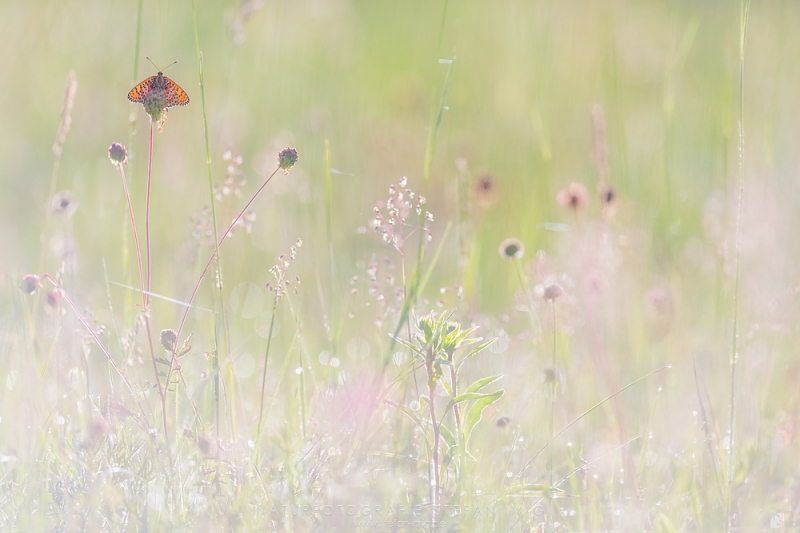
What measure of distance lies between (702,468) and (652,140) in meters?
2.99

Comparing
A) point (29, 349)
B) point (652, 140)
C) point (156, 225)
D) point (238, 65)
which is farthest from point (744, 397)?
point (238, 65)

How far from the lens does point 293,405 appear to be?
158 cm

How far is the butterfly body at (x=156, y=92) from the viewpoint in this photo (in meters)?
1.34

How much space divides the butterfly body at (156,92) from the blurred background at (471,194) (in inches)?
6.5

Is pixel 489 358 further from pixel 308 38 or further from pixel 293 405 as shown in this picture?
pixel 308 38

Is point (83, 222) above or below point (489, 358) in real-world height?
above

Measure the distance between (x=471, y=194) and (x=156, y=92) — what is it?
3.84ft

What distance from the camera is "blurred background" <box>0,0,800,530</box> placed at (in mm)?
1778

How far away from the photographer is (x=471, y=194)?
91.2 inches

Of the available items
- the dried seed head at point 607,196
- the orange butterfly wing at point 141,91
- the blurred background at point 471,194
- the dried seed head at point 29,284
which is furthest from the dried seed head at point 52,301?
the dried seed head at point 607,196

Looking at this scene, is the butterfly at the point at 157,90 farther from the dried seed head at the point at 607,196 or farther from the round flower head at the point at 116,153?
the dried seed head at the point at 607,196

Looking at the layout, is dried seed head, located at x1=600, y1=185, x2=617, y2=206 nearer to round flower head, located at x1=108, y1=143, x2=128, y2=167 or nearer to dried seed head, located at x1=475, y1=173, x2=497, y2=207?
dried seed head, located at x1=475, y1=173, x2=497, y2=207

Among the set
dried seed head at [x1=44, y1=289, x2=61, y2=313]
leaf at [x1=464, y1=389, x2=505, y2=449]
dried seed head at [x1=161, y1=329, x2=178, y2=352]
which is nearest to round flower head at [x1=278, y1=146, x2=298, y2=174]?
dried seed head at [x1=161, y1=329, x2=178, y2=352]

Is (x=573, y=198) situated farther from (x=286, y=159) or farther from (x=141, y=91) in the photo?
(x=141, y=91)
